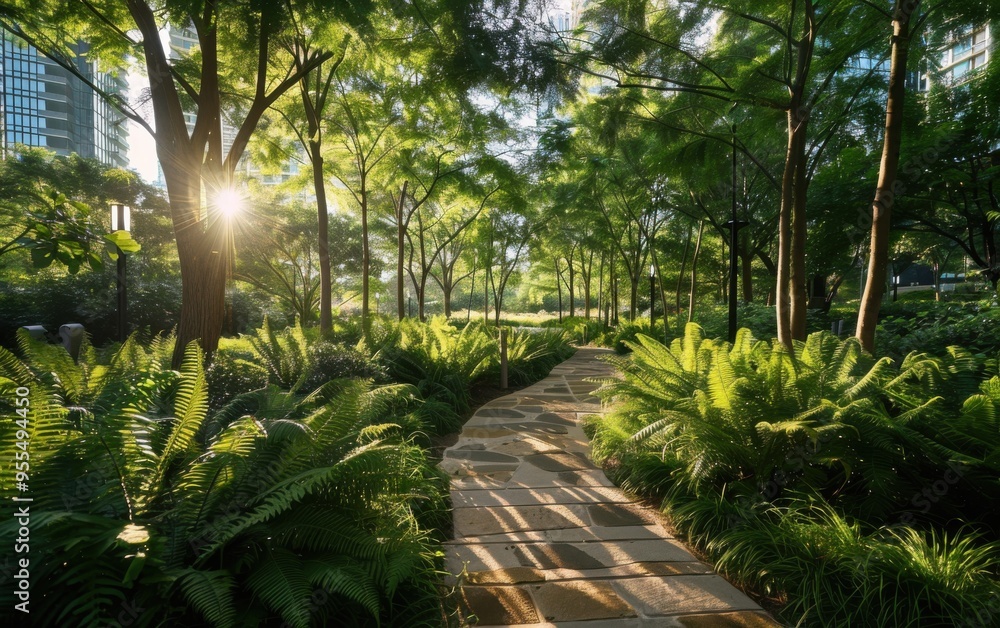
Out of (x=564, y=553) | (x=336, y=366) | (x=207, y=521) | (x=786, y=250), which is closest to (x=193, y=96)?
(x=336, y=366)

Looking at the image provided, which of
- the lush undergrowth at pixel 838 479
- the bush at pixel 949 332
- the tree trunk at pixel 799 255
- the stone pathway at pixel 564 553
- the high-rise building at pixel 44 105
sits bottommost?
the stone pathway at pixel 564 553

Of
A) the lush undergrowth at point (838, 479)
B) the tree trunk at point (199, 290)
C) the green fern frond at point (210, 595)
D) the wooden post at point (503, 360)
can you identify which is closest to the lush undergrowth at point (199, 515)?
the green fern frond at point (210, 595)

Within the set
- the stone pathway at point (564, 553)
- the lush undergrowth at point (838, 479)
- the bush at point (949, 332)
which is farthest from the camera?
the bush at point (949, 332)

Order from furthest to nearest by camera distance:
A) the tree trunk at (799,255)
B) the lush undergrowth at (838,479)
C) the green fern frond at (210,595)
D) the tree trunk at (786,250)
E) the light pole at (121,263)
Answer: the light pole at (121,263) → the tree trunk at (786,250) → the tree trunk at (799,255) → the lush undergrowth at (838,479) → the green fern frond at (210,595)

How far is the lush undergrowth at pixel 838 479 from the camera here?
220 centimetres

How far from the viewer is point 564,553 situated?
2.88 meters

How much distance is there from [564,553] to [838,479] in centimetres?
193

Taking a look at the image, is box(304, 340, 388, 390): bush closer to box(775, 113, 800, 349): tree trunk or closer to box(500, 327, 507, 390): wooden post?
box(500, 327, 507, 390): wooden post

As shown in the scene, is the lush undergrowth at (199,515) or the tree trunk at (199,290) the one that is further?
the tree trunk at (199,290)

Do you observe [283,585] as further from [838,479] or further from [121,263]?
[121,263]

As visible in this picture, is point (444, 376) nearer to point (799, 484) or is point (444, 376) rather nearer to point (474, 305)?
point (799, 484)

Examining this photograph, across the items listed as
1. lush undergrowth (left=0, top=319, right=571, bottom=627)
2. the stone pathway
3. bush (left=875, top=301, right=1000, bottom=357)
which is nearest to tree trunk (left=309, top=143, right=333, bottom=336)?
the stone pathway

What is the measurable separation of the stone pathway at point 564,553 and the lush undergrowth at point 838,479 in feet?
0.83

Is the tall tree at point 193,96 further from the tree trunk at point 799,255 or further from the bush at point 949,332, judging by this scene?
the bush at point 949,332
